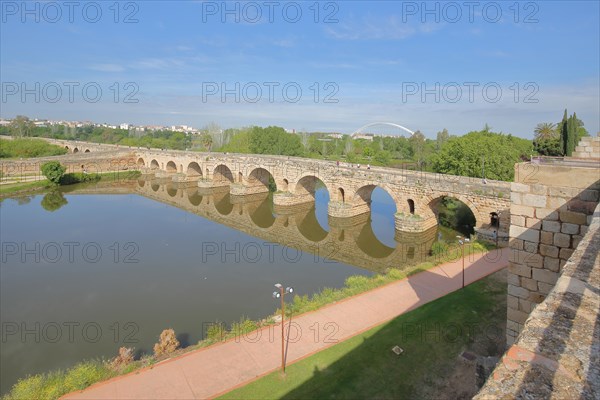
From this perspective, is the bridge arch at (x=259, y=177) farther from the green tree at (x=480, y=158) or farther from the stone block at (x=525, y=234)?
the stone block at (x=525, y=234)

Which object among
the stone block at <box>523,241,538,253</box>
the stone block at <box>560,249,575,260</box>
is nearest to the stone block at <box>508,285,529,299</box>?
the stone block at <box>523,241,538,253</box>

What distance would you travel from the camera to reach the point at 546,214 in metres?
5.52

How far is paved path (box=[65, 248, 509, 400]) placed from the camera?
7.66 metres

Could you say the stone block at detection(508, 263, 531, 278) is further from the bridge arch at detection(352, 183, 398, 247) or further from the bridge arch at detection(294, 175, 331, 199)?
the bridge arch at detection(294, 175, 331, 199)

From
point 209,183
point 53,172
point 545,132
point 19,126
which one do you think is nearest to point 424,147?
point 545,132

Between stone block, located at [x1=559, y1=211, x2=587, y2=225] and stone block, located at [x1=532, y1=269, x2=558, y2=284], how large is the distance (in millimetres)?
843

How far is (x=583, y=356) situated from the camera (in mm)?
2115

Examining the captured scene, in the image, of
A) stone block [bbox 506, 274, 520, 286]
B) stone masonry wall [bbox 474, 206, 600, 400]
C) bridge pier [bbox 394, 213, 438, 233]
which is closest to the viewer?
stone masonry wall [bbox 474, 206, 600, 400]

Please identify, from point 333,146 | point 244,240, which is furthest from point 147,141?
point 244,240

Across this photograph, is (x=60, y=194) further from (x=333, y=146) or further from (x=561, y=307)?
(x=333, y=146)

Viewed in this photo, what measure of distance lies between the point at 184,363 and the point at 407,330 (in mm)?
5675

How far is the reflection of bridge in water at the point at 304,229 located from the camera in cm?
1928

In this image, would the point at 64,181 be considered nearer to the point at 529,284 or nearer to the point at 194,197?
the point at 194,197

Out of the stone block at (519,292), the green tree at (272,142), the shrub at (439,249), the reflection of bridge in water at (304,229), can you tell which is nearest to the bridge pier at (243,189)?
the reflection of bridge in water at (304,229)
